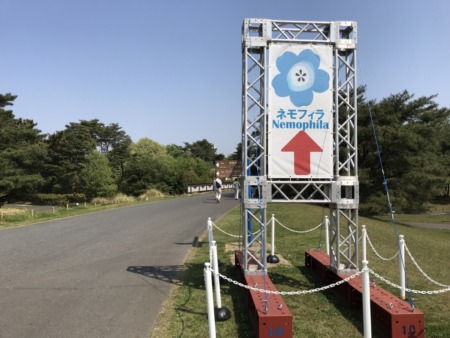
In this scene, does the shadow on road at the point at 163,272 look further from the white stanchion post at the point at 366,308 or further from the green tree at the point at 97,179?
the green tree at the point at 97,179

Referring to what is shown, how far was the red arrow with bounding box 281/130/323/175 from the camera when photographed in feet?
22.5

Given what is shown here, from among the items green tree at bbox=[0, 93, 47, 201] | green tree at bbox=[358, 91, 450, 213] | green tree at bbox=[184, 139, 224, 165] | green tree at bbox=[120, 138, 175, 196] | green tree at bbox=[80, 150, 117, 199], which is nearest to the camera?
green tree at bbox=[358, 91, 450, 213]

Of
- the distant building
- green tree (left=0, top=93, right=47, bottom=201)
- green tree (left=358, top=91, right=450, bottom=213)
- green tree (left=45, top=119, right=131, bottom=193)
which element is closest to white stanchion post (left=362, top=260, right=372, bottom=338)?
the distant building

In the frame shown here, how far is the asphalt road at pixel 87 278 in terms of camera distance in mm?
5562

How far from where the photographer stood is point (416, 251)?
11875 mm

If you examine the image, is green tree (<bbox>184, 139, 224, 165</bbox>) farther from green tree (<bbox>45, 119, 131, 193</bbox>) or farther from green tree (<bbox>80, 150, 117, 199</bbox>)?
green tree (<bbox>80, 150, 117, 199</bbox>)

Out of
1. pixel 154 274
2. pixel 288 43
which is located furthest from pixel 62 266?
pixel 288 43

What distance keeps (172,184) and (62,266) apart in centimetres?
4152

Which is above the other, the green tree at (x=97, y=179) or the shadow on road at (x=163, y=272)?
the green tree at (x=97, y=179)

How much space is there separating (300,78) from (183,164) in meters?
53.1

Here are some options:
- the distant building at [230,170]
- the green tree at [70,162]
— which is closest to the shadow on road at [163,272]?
the distant building at [230,170]

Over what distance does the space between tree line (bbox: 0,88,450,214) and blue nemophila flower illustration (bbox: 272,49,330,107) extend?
328 centimetres

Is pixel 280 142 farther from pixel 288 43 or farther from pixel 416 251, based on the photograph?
pixel 416 251

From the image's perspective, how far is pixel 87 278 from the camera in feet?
26.7
